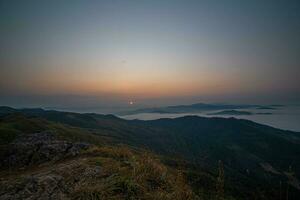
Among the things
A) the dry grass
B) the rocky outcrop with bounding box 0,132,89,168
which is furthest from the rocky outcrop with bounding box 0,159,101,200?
the rocky outcrop with bounding box 0,132,89,168

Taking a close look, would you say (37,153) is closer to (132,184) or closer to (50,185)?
(50,185)

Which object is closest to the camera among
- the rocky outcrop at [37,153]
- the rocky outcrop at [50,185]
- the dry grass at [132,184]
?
the dry grass at [132,184]

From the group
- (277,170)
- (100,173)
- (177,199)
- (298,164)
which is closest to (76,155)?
(100,173)

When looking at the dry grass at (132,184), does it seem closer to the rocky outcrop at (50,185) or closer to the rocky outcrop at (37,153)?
the rocky outcrop at (50,185)

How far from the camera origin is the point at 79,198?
15.9ft

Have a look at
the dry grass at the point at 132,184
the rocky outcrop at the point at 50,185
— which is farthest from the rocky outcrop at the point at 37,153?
the dry grass at the point at 132,184

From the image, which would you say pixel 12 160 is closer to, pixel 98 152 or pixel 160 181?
pixel 98 152

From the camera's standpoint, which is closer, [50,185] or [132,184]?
[132,184]

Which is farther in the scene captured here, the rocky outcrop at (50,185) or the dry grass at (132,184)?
the rocky outcrop at (50,185)

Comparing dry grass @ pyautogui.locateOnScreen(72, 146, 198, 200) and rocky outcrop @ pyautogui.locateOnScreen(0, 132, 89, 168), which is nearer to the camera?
dry grass @ pyautogui.locateOnScreen(72, 146, 198, 200)

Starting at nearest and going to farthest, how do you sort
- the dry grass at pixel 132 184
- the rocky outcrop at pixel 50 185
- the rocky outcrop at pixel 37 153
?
the dry grass at pixel 132 184, the rocky outcrop at pixel 50 185, the rocky outcrop at pixel 37 153

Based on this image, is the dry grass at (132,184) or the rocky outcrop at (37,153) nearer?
the dry grass at (132,184)

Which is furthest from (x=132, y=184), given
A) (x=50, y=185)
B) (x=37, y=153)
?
(x=37, y=153)

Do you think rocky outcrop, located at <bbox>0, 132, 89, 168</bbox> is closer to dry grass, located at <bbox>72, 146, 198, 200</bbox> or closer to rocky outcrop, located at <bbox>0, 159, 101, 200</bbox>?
rocky outcrop, located at <bbox>0, 159, 101, 200</bbox>
